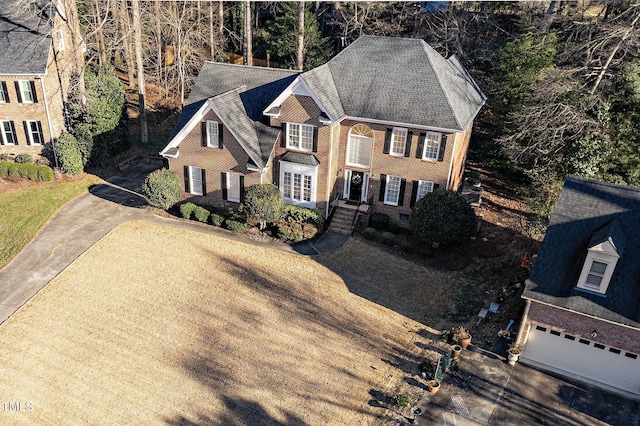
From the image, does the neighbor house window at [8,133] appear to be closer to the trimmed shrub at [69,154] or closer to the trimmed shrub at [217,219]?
the trimmed shrub at [69,154]

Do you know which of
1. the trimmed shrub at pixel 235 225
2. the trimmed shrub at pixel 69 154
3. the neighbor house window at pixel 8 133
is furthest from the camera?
the neighbor house window at pixel 8 133

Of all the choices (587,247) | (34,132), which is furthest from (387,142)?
(34,132)

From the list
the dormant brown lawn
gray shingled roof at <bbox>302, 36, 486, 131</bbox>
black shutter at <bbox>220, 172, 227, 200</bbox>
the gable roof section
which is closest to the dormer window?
the dormant brown lawn

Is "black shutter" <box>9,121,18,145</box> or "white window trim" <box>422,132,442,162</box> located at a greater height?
"white window trim" <box>422,132,442,162</box>

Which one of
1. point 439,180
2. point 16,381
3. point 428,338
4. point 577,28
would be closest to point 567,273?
point 428,338

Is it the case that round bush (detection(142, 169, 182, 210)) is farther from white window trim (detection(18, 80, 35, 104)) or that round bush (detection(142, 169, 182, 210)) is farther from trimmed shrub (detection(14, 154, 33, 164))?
white window trim (detection(18, 80, 35, 104))

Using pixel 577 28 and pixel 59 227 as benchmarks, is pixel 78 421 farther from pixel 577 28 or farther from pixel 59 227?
pixel 577 28

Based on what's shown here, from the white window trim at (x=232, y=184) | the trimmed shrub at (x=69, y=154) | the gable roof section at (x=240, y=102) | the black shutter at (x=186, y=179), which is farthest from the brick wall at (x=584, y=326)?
the trimmed shrub at (x=69, y=154)
